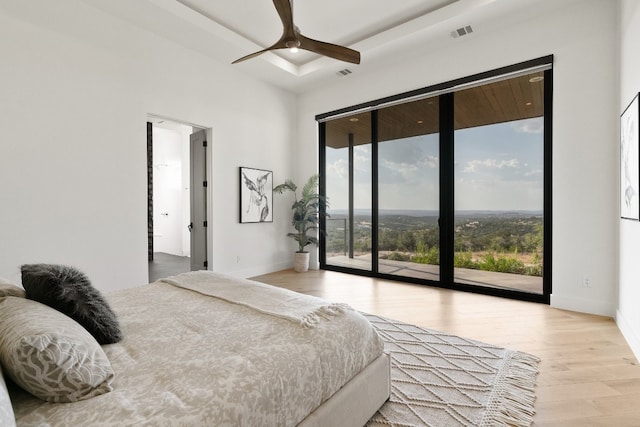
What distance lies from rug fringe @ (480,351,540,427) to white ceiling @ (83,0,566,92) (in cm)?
348

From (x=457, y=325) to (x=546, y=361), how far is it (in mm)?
786

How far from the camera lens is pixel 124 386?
3.37 ft

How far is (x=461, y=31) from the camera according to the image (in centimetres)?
389

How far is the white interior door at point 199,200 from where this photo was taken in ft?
15.7

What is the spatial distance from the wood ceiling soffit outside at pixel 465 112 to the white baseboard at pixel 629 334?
7.47 ft

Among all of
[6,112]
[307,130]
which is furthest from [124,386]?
[307,130]

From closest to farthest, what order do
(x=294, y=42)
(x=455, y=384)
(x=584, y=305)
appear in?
1. (x=455, y=384)
2. (x=294, y=42)
3. (x=584, y=305)

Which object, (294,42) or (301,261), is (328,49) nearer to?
(294,42)

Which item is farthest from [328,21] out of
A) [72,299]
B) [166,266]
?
[166,266]

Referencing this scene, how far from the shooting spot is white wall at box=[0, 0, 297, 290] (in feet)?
9.64

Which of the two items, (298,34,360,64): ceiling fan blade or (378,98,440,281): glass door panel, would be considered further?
(378,98,440,281): glass door panel

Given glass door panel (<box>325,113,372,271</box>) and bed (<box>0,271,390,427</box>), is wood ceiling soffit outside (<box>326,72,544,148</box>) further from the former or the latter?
bed (<box>0,271,390,427</box>)

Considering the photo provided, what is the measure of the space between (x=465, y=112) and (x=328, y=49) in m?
2.25

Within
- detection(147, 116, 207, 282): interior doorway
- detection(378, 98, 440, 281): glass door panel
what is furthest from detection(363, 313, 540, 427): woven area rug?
detection(147, 116, 207, 282): interior doorway
